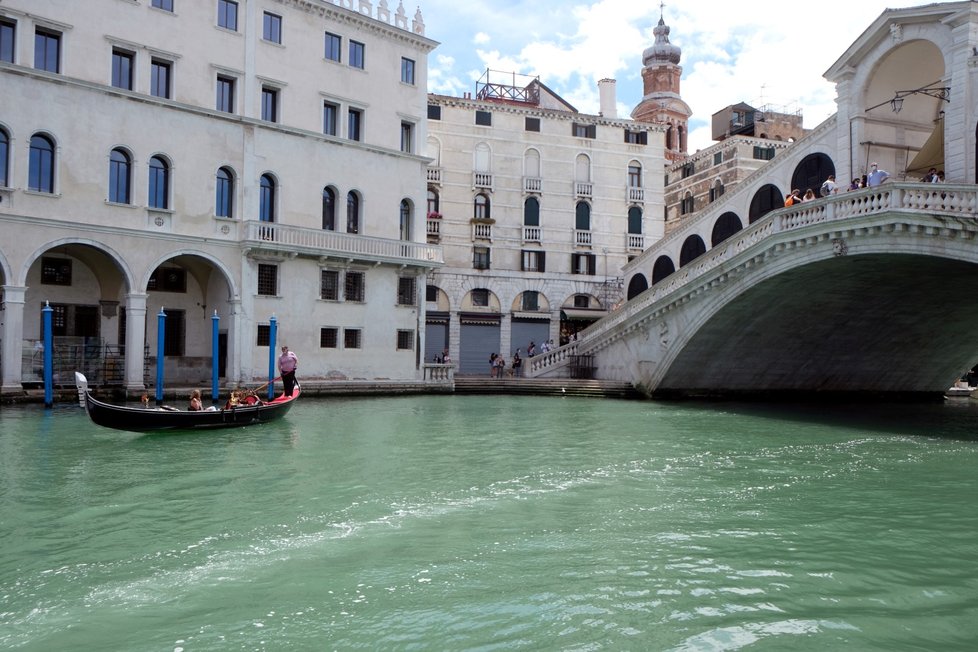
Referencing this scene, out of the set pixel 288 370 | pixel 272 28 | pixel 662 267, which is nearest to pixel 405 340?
pixel 288 370

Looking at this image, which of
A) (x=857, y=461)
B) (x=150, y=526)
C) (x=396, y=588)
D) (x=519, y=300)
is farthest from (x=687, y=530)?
(x=519, y=300)

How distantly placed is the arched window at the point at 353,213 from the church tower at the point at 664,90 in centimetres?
2845

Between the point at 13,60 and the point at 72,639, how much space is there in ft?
52.7

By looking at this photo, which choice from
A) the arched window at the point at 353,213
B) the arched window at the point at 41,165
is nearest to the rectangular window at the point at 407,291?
the arched window at the point at 353,213

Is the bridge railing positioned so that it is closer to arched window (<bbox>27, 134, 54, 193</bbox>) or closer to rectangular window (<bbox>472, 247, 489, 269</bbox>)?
rectangular window (<bbox>472, 247, 489, 269</bbox>)

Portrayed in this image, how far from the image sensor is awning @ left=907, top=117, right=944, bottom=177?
18.3 meters

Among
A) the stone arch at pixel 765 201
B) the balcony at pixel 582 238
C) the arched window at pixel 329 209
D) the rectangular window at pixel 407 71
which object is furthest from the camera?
the balcony at pixel 582 238

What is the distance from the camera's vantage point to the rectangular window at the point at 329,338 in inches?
871

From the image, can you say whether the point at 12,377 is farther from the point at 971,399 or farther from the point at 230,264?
the point at 971,399

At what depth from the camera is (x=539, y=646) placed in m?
4.77

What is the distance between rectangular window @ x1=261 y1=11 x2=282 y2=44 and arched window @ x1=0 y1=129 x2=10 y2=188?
22.7ft

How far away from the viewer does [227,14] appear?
67.6 feet

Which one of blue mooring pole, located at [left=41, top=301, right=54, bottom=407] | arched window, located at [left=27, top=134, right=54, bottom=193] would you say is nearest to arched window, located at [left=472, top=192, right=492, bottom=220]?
arched window, located at [left=27, top=134, right=54, bottom=193]

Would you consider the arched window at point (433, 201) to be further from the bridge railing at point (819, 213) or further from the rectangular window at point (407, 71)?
the bridge railing at point (819, 213)
